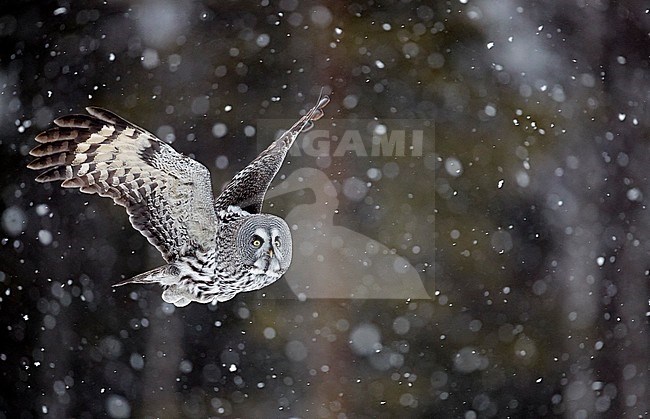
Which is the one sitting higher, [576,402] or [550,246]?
[550,246]

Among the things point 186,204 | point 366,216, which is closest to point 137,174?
point 186,204

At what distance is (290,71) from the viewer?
1.95 ft

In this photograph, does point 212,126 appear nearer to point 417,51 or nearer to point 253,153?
point 253,153

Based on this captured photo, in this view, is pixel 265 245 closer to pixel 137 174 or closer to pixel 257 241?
pixel 257 241

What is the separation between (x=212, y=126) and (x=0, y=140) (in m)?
0.22

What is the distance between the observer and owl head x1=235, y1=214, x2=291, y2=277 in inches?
22.2

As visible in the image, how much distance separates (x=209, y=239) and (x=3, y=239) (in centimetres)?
21

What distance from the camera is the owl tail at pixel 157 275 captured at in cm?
58

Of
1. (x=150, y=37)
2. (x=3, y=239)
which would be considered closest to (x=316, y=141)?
(x=150, y=37)

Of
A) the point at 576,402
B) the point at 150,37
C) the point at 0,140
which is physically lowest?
the point at 576,402

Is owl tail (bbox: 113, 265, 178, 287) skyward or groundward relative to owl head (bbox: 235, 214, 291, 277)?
groundward

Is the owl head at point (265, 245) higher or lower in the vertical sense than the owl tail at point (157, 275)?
higher

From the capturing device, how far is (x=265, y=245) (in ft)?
1.86

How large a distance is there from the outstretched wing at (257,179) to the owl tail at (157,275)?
0.06 meters
